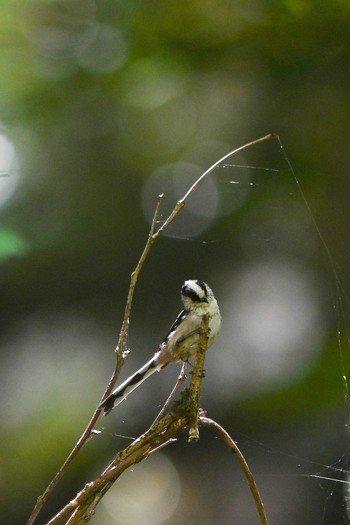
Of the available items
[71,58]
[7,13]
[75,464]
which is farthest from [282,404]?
[7,13]

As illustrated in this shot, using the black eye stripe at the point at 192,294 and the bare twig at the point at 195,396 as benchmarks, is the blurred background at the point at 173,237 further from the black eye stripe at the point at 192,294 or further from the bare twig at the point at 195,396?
the bare twig at the point at 195,396

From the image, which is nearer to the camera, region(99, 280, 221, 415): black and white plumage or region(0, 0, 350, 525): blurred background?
region(99, 280, 221, 415): black and white plumage

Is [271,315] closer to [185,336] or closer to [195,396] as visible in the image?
[185,336]

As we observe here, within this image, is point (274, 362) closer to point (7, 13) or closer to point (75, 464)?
point (75, 464)

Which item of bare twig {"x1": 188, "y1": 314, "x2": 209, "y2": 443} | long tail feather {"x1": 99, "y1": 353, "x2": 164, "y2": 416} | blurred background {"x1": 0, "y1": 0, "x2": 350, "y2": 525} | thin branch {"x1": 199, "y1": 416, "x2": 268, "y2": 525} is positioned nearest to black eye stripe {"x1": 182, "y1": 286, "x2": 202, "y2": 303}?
long tail feather {"x1": 99, "y1": 353, "x2": 164, "y2": 416}

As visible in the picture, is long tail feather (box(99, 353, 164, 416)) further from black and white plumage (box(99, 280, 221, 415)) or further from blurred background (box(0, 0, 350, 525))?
blurred background (box(0, 0, 350, 525))

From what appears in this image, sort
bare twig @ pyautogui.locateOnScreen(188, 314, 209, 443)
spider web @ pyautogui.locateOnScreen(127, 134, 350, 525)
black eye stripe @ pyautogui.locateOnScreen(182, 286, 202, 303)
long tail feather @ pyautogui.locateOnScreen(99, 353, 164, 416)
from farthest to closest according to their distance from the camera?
1. spider web @ pyautogui.locateOnScreen(127, 134, 350, 525)
2. black eye stripe @ pyautogui.locateOnScreen(182, 286, 202, 303)
3. long tail feather @ pyautogui.locateOnScreen(99, 353, 164, 416)
4. bare twig @ pyautogui.locateOnScreen(188, 314, 209, 443)

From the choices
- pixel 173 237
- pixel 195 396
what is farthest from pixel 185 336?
pixel 173 237
